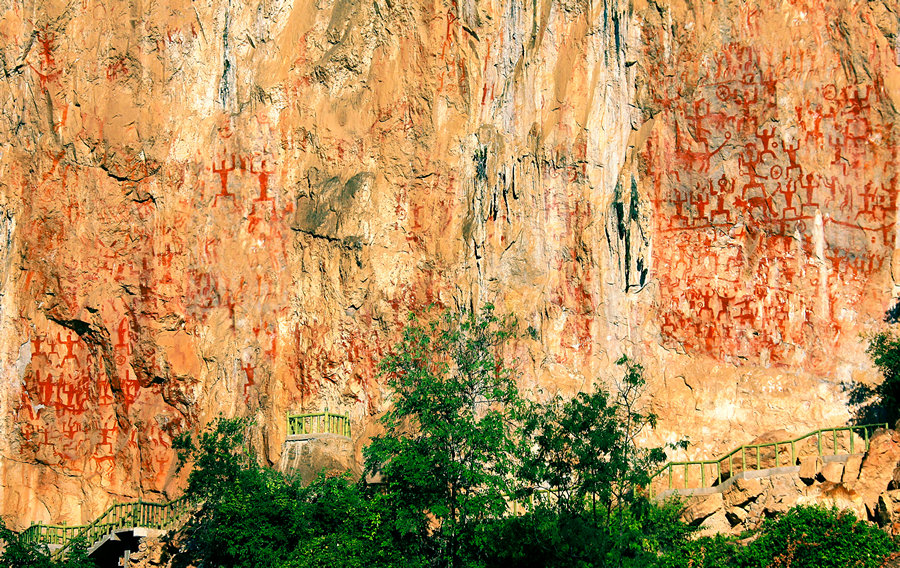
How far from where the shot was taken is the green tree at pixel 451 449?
70.8ft

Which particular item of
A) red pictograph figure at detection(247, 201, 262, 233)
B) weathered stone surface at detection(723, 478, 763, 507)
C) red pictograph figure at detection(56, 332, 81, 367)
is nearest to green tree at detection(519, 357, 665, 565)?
weathered stone surface at detection(723, 478, 763, 507)

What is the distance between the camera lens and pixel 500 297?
2611 centimetres

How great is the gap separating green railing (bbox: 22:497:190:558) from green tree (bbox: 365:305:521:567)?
501 cm

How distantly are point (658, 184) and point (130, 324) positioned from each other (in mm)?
11951

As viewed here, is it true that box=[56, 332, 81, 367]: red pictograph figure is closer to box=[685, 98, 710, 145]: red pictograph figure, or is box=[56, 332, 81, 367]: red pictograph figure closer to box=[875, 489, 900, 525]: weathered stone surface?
box=[685, 98, 710, 145]: red pictograph figure

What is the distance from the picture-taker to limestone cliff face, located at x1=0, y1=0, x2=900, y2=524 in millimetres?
24969

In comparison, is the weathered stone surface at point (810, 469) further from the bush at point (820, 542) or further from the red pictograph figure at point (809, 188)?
the red pictograph figure at point (809, 188)

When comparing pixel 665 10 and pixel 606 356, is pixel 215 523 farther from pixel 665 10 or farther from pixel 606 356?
pixel 665 10

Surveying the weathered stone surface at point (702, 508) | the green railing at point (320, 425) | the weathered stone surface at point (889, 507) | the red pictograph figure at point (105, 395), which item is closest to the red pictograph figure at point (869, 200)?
the weathered stone surface at point (889, 507)

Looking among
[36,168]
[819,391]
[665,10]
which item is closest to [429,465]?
[819,391]

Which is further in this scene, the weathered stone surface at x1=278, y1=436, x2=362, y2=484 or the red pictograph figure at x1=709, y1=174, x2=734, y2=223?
the red pictograph figure at x1=709, y1=174, x2=734, y2=223

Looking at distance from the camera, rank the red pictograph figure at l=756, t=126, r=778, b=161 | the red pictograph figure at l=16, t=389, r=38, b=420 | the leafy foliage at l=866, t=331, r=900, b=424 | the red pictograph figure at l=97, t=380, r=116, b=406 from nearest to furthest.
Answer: the leafy foliage at l=866, t=331, r=900, b=424, the red pictograph figure at l=756, t=126, r=778, b=161, the red pictograph figure at l=97, t=380, r=116, b=406, the red pictograph figure at l=16, t=389, r=38, b=420

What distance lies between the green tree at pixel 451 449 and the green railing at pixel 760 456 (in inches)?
116

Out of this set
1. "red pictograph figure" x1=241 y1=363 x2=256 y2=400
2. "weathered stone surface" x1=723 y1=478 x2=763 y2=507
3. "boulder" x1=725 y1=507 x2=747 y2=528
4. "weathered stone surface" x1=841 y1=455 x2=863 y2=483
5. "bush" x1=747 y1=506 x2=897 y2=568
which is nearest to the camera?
"bush" x1=747 y1=506 x2=897 y2=568
